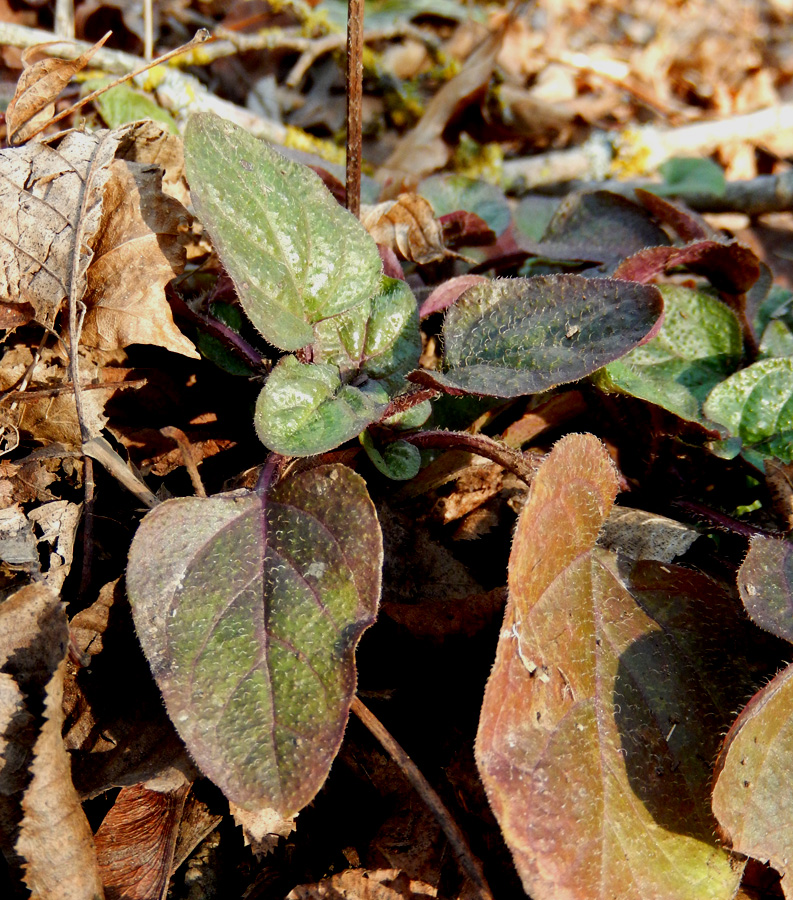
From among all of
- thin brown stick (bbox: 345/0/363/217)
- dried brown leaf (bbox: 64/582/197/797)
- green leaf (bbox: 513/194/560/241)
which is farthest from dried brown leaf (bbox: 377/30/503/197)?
dried brown leaf (bbox: 64/582/197/797)

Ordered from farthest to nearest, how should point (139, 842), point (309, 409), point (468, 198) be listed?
1. point (468, 198)
2. point (309, 409)
3. point (139, 842)

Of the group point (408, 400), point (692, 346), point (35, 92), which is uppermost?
point (35, 92)

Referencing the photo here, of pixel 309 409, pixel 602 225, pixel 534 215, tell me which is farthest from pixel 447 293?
pixel 534 215

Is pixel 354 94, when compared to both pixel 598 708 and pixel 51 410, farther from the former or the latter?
pixel 598 708

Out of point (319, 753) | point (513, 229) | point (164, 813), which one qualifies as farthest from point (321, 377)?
point (513, 229)

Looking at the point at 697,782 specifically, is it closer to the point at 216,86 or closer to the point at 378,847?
the point at 378,847

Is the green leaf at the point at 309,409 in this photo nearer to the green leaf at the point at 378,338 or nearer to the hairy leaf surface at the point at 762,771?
the green leaf at the point at 378,338

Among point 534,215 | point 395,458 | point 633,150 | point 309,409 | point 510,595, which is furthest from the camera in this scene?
point 633,150

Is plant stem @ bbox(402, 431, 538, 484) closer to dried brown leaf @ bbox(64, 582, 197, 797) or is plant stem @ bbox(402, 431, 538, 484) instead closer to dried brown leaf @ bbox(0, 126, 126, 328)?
dried brown leaf @ bbox(64, 582, 197, 797)

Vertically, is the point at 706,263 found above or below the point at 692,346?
above
